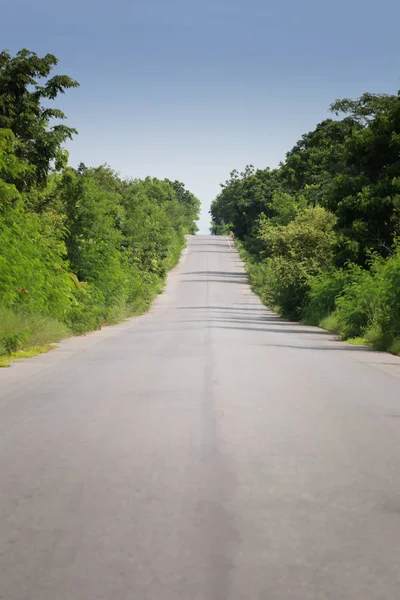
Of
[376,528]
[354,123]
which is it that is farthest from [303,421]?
[354,123]

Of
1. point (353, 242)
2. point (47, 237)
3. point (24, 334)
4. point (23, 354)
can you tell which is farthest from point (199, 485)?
point (353, 242)

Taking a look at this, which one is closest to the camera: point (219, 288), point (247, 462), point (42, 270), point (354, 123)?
point (247, 462)

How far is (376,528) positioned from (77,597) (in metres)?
2.27

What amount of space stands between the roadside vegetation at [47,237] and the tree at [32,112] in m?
0.04

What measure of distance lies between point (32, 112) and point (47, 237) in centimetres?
870

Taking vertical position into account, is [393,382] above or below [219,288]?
above

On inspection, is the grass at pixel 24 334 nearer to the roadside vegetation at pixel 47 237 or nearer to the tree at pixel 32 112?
the roadside vegetation at pixel 47 237

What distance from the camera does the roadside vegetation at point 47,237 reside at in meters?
23.5

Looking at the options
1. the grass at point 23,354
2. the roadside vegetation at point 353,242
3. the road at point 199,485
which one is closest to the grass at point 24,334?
the grass at point 23,354

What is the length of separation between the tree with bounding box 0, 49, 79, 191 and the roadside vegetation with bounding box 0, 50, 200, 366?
38 mm

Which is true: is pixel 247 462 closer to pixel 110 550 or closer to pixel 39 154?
pixel 110 550

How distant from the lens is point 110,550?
18.8 ft

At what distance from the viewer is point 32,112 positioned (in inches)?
1463

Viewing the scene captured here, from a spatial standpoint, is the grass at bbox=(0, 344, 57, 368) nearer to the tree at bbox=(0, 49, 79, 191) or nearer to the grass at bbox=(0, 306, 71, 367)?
the grass at bbox=(0, 306, 71, 367)
